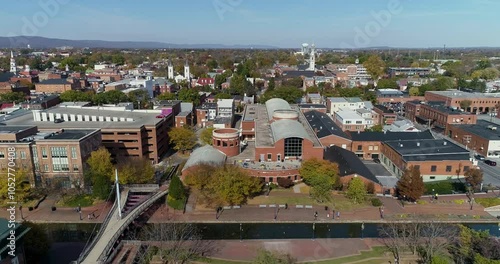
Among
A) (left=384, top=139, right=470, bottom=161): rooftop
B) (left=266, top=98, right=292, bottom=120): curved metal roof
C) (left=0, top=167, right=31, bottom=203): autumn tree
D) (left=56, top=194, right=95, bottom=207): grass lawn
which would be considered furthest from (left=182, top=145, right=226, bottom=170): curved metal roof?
(left=384, top=139, right=470, bottom=161): rooftop

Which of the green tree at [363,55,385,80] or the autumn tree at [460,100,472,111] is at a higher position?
the green tree at [363,55,385,80]

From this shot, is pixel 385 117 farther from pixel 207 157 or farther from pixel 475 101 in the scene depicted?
pixel 207 157

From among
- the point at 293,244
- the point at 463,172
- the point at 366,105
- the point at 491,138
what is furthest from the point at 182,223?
the point at 366,105

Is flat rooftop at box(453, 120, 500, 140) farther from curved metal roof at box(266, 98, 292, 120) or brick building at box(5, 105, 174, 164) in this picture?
brick building at box(5, 105, 174, 164)

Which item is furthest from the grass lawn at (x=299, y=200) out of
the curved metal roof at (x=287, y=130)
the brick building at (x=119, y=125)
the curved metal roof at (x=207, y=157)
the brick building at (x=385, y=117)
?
the brick building at (x=385, y=117)

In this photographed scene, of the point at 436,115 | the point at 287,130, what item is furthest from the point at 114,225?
the point at 436,115

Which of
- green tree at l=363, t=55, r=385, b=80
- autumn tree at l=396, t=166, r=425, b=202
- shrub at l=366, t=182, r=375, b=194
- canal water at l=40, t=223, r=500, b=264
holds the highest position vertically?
green tree at l=363, t=55, r=385, b=80

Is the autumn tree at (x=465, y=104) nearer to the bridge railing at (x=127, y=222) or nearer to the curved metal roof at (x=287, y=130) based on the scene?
the curved metal roof at (x=287, y=130)
